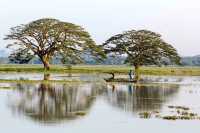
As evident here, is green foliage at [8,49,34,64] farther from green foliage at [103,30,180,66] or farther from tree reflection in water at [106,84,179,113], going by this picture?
tree reflection in water at [106,84,179,113]

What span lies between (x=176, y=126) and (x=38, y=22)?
2523 inches

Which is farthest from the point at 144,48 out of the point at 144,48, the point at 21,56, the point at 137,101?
the point at 137,101

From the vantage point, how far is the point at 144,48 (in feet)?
296

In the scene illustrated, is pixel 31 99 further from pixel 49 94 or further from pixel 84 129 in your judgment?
pixel 84 129

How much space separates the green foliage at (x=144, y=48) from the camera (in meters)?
89.9

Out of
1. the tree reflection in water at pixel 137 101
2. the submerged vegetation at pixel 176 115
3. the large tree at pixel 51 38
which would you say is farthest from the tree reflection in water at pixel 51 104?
the large tree at pixel 51 38

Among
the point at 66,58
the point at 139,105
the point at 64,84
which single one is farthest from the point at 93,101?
the point at 66,58

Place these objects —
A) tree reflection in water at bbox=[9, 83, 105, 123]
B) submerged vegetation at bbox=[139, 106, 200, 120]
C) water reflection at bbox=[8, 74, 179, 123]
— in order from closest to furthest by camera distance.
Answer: submerged vegetation at bbox=[139, 106, 200, 120] < tree reflection in water at bbox=[9, 83, 105, 123] < water reflection at bbox=[8, 74, 179, 123]

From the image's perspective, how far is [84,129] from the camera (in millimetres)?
24672

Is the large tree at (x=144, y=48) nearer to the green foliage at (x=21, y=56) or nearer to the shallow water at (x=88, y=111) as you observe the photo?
the green foliage at (x=21, y=56)

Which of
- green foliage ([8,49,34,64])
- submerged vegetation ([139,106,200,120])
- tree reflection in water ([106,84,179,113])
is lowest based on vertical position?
submerged vegetation ([139,106,200,120])

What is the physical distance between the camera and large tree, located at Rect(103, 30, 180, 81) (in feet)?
295

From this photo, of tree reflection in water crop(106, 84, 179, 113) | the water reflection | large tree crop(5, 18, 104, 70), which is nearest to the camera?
the water reflection

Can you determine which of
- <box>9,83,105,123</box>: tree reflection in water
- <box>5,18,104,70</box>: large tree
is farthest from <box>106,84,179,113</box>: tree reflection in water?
<box>5,18,104,70</box>: large tree
